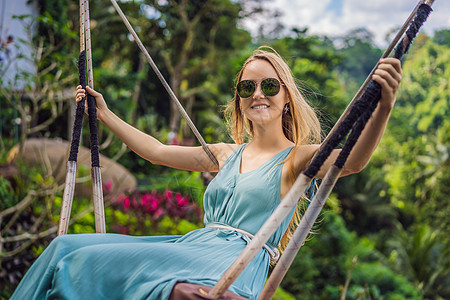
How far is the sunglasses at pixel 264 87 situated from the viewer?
1981mm

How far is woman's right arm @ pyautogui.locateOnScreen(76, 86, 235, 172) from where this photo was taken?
86.2 inches

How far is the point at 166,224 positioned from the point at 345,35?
1468 inches

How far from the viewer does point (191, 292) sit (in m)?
1.39

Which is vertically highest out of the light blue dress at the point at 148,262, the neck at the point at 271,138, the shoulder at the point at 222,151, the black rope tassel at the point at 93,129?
the neck at the point at 271,138

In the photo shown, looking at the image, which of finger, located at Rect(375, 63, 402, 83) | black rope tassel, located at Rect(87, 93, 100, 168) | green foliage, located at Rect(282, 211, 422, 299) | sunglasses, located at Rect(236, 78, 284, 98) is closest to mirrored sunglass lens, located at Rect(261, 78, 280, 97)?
sunglasses, located at Rect(236, 78, 284, 98)

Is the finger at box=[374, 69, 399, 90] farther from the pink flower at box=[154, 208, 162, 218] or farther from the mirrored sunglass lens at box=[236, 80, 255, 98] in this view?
the pink flower at box=[154, 208, 162, 218]

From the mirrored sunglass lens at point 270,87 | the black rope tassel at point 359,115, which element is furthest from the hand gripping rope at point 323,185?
the mirrored sunglass lens at point 270,87

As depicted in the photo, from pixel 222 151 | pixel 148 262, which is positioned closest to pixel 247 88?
pixel 222 151

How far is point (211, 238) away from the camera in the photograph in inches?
72.2

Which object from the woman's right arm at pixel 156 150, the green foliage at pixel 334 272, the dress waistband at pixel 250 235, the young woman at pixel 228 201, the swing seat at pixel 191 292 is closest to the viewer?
the swing seat at pixel 191 292

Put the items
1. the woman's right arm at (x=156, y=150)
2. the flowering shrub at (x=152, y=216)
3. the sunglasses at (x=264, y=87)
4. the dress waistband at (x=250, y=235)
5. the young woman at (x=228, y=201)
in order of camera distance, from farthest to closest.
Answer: the flowering shrub at (x=152, y=216), the woman's right arm at (x=156, y=150), the sunglasses at (x=264, y=87), the dress waistband at (x=250, y=235), the young woman at (x=228, y=201)

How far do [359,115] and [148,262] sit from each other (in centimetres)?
79

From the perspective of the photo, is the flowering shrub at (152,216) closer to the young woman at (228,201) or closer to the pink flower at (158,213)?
the pink flower at (158,213)

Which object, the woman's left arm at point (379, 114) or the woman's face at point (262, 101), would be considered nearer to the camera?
the woman's left arm at point (379, 114)
